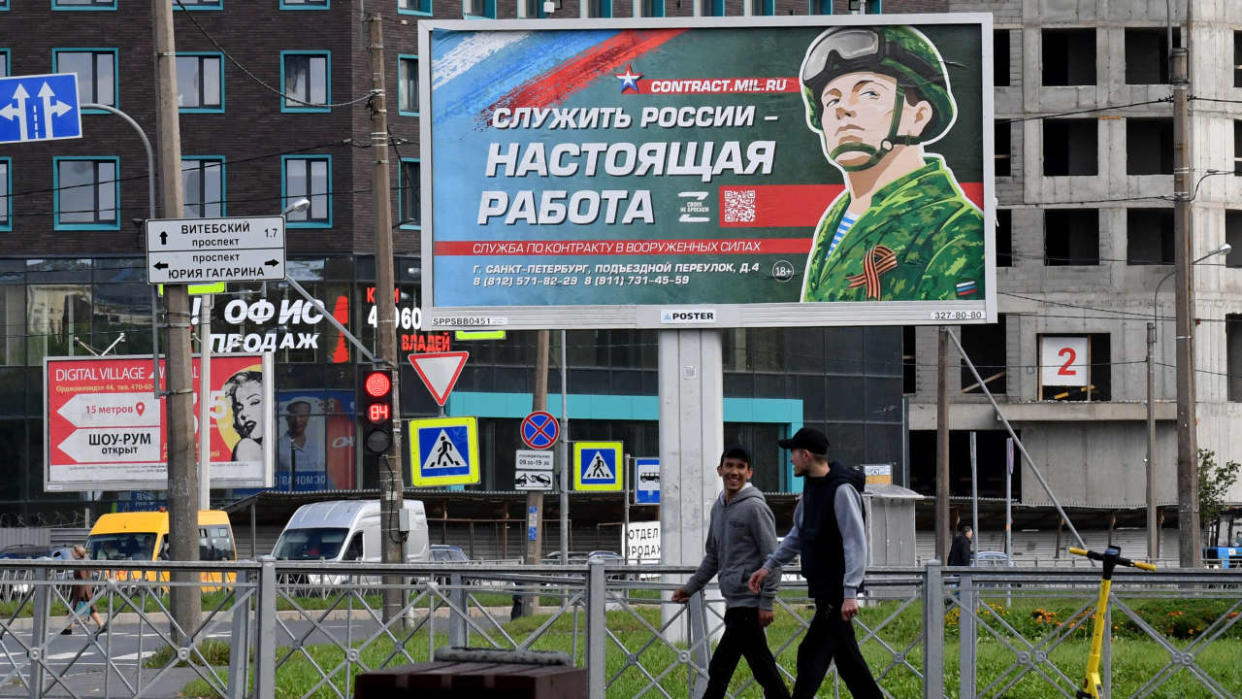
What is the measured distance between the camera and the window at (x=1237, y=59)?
2530 inches

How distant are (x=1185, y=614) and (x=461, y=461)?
13.4 metres

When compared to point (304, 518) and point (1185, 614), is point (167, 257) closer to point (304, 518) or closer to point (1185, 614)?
point (1185, 614)

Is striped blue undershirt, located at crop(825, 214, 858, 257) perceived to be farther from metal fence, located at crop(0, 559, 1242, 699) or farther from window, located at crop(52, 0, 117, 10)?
window, located at crop(52, 0, 117, 10)

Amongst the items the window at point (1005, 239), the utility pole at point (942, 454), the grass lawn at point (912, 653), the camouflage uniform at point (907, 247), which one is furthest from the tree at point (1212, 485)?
the grass lawn at point (912, 653)

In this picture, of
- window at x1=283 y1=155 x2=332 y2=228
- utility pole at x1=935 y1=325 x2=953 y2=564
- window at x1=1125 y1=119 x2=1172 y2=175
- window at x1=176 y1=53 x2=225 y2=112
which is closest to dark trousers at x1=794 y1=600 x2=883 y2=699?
utility pole at x1=935 y1=325 x2=953 y2=564

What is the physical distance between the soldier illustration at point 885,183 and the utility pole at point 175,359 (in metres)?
5.62

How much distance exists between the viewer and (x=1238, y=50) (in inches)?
2566

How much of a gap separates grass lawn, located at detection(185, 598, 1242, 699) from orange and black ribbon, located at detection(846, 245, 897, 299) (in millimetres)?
4199

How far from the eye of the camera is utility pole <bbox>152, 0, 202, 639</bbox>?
16.8 m

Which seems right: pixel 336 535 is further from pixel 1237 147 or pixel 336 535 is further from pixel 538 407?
pixel 1237 147

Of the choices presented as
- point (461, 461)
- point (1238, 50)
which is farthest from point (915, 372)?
point (461, 461)

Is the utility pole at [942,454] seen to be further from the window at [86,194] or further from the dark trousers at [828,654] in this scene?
the dark trousers at [828,654]

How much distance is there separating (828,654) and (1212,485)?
51402 millimetres

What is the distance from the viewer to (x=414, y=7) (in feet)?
177
